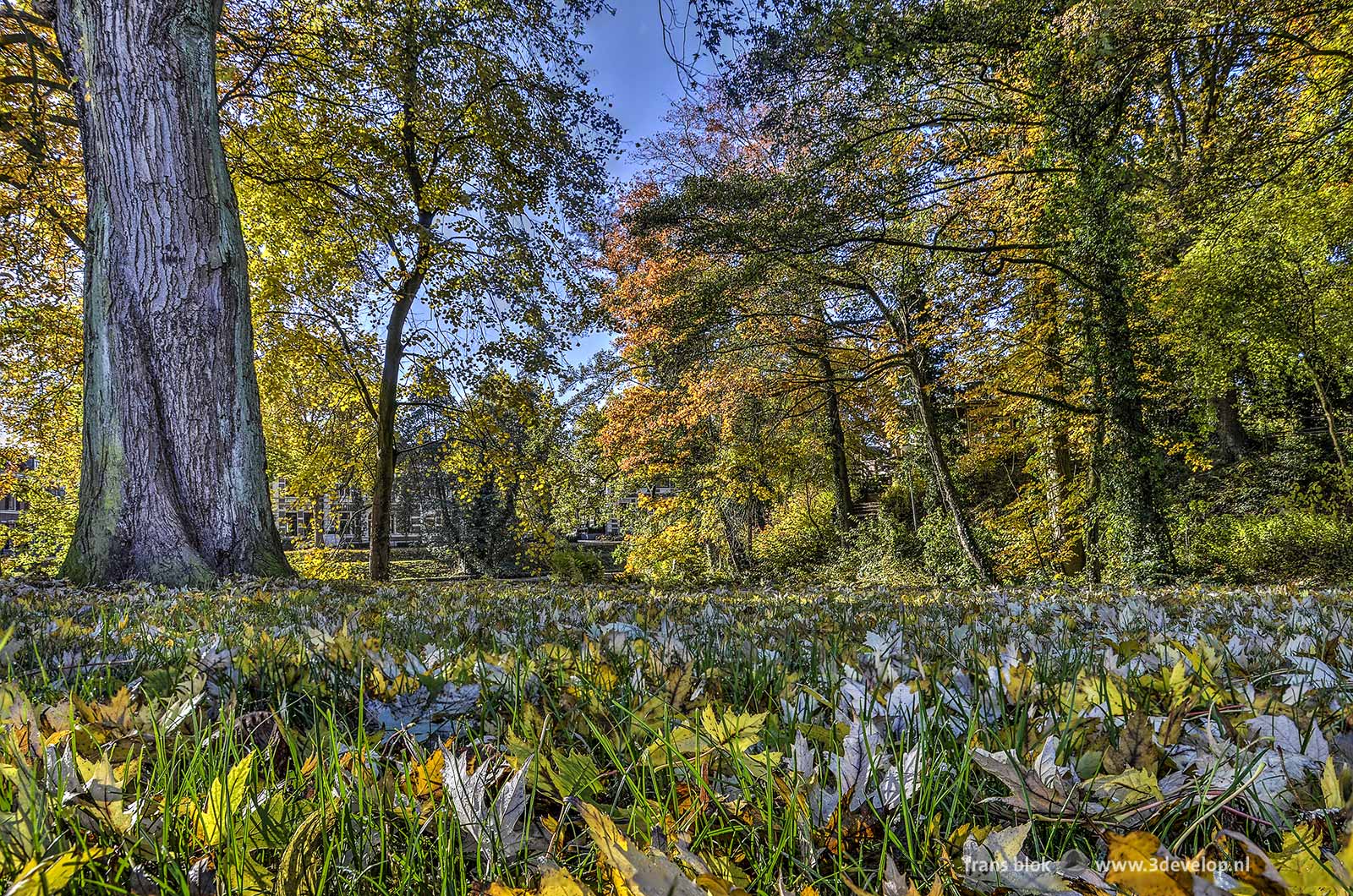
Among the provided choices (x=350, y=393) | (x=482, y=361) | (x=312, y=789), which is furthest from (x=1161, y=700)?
(x=350, y=393)

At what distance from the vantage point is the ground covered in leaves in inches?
25.4

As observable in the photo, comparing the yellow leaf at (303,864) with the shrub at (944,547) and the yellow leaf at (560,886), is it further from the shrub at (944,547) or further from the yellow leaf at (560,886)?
the shrub at (944,547)

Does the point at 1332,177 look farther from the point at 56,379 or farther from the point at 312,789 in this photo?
the point at 56,379

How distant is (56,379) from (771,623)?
48.8 ft

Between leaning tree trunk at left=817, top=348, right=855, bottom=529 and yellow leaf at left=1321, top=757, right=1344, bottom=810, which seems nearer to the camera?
yellow leaf at left=1321, top=757, right=1344, bottom=810

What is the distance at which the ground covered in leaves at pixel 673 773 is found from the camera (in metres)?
0.65

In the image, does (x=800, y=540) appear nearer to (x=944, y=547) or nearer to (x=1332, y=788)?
(x=944, y=547)

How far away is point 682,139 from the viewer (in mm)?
17828

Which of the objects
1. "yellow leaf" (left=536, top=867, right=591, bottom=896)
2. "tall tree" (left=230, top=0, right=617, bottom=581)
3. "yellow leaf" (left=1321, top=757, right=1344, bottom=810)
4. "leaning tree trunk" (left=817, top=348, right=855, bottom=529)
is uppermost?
"tall tree" (left=230, top=0, right=617, bottom=581)

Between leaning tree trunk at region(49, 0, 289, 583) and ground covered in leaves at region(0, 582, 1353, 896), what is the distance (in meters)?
4.06

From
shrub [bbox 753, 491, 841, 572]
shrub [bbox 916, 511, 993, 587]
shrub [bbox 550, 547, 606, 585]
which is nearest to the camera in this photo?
shrub [bbox 916, 511, 993, 587]

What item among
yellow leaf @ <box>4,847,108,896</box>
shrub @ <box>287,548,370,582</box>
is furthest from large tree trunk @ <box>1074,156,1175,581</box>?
shrub @ <box>287,548,370,582</box>

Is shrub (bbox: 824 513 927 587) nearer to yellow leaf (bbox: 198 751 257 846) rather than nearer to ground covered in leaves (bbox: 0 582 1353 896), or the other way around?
ground covered in leaves (bbox: 0 582 1353 896)

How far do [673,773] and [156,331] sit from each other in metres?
5.97
